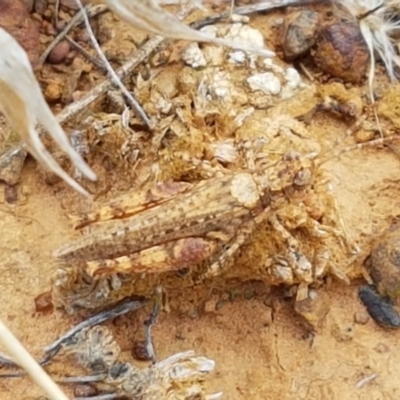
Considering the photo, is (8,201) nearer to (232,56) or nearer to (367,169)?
(232,56)

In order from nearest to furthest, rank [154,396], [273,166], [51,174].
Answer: [154,396] < [273,166] < [51,174]

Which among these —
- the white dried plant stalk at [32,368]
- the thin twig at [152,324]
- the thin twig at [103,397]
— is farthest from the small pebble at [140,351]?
the white dried plant stalk at [32,368]

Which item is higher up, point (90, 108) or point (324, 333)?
point (90, 108)

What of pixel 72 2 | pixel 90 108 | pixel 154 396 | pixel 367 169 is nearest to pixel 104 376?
pixel 154 396

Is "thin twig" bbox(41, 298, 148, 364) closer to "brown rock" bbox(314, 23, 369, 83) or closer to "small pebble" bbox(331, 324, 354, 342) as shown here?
"small pebble" bbox(331, 324, 354, 342)

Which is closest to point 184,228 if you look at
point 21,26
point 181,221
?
point 181,221

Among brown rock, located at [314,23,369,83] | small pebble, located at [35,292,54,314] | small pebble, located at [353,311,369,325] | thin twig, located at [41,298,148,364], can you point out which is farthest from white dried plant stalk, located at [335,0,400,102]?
small pebble, located at [35,292,54,314]

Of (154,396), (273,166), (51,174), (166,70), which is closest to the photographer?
(154,396)

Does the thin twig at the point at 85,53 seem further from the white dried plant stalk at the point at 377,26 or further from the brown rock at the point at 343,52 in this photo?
the white dried plant stalk at the point at 377,26
